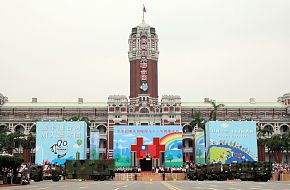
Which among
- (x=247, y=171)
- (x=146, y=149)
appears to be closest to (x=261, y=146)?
(x=146, y=149)

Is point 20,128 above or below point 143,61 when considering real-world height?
below

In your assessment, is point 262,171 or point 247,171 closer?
point 262,171

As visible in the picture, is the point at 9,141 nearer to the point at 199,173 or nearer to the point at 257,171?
the point at 199,173

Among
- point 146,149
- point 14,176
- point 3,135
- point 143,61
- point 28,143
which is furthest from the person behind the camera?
point 143,61

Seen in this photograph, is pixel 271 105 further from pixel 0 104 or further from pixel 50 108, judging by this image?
pixel 0 104

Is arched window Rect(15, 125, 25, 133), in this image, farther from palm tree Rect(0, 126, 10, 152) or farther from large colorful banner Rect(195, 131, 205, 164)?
large colorful banner Rect(195, 131, 205, 164)

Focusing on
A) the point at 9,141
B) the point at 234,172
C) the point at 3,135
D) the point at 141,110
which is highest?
the point at 141,110

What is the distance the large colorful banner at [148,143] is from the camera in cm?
9019

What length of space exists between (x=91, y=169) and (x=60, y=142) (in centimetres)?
3545

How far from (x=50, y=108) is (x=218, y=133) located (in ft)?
166

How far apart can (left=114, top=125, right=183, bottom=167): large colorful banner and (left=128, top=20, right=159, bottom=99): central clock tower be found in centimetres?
2078

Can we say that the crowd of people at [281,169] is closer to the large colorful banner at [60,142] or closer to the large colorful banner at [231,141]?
the large colorful banner at [231,141]

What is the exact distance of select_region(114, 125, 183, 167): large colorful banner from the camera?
296ft

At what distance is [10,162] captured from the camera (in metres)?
39.3
